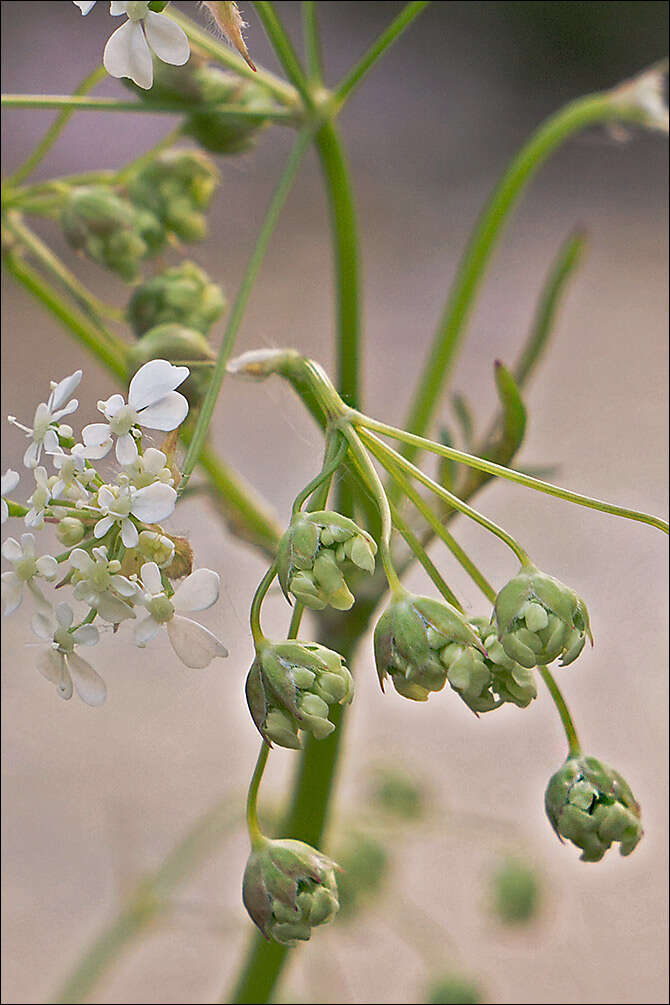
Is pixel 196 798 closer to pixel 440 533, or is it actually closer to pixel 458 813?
pixel 458 813

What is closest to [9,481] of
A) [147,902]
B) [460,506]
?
[460,506]

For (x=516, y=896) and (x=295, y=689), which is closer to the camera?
(x=295, y=689)

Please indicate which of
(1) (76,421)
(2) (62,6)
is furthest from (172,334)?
(2) (62,6)

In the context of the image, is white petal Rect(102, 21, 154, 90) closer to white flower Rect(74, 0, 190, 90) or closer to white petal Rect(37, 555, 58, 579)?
white flower Rect(74, 0, 190, 90)

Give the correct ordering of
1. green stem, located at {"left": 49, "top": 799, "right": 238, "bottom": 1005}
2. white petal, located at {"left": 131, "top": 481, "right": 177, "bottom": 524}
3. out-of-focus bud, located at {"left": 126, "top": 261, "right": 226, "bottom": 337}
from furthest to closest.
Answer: green stem, located at {"left": 49, "top": 799, "right": 238, "bottom": 1005} < out-of-focus bud, located at {"left": 126, "top": 261, "right": 226, "bottom": 337} < white petal, located at {"left": 131, "top": 481, "right": 177, "bottom": 524}

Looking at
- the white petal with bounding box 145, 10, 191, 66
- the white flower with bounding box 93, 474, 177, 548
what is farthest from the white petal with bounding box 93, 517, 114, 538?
the white petal with bounding box 145, 10, 191, 66

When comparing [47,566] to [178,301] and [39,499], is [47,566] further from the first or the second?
[178,301]
